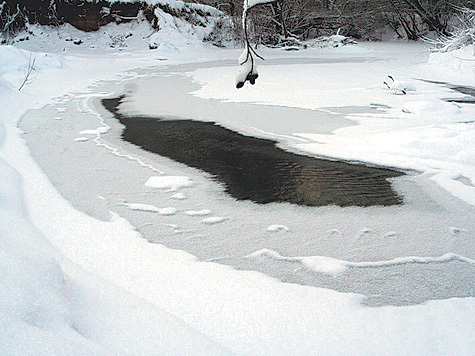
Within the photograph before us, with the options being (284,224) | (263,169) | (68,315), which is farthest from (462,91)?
(68,315)

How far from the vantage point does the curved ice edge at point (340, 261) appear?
6.45 feet

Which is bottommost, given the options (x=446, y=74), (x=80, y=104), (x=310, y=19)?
(x=80, y=104)

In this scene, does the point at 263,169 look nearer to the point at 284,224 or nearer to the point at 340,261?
the point at 284,224

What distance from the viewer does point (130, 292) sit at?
5.73ft

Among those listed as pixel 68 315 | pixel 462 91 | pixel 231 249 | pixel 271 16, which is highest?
pixel 271 16

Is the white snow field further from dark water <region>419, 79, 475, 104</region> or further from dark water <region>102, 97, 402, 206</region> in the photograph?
dark water <region>419, 79, 475, 104</region>

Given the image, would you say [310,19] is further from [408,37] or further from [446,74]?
[446,74]

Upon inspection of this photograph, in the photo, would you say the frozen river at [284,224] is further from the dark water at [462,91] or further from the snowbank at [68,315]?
the dark water at [462,91]

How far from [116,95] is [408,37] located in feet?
41.6

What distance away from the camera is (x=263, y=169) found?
3.31 m

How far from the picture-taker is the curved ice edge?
1.97 metres

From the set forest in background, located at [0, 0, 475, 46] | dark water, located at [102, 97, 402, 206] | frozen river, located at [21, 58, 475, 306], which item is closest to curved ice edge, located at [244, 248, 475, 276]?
frozen river, located at [21, 58, 475, 306]

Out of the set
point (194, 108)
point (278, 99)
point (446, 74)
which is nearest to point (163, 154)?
point (194, 108)

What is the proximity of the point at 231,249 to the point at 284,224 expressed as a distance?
1.33ft
